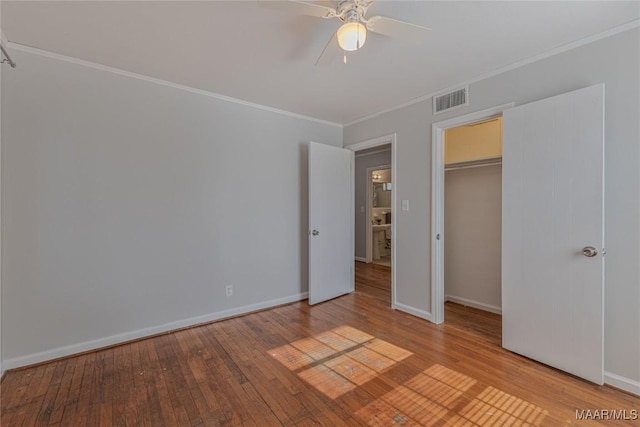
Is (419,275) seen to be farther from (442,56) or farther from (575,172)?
(442,56)

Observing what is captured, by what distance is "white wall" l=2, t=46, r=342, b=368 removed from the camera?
2195 millimetres

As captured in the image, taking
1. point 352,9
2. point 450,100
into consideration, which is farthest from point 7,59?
point 450,100

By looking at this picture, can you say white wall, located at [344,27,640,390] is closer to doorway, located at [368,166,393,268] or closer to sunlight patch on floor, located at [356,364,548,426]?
sunlight patch on floor, located at [356,364,548,426]

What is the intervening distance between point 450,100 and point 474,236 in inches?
66.5

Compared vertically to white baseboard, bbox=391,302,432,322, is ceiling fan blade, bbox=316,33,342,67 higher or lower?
higher

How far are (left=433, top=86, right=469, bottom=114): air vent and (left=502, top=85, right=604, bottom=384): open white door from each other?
1.73 feet

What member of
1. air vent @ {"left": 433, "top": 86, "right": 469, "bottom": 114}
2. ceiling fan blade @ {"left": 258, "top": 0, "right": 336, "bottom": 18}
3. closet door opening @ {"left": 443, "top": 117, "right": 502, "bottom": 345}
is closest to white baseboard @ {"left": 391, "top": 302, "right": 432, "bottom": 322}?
closet door opening @ {"left": 443, "top": 117, "right": 502, "bottom": 345}

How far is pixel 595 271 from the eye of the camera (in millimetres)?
1955

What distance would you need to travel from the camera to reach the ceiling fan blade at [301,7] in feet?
4.83

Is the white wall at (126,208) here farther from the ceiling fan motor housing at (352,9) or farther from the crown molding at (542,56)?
the ceiling fan motor housing at (352,9)

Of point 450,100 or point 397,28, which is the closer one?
point 397,28

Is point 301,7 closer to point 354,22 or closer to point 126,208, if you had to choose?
point 354,22

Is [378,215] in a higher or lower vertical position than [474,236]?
higher

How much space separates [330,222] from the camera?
3799mm
